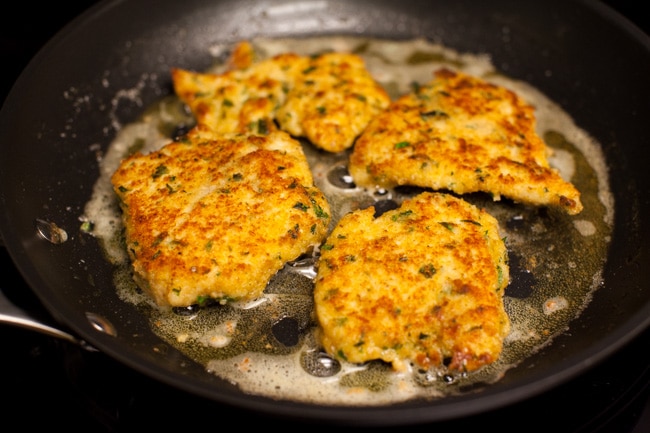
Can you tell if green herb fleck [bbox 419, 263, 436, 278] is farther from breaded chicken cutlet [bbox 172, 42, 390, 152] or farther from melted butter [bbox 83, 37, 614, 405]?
breaded chicken cutlet [bbox 172, 42, 390, 152]

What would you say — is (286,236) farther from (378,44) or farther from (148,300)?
(378,44)

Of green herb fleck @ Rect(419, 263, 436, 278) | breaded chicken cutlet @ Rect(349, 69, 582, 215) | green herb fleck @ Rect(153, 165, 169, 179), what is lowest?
green herb fleck @ Rect(419, 263, 436, 278)

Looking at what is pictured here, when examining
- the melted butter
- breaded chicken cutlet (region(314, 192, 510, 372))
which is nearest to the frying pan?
the melted butter

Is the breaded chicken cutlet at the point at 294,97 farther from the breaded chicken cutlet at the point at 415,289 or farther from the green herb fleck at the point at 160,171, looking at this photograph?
the breaded chicken cutlet at the point at 415,289

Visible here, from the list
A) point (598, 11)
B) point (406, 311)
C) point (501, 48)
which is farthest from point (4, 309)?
point (598, 11)

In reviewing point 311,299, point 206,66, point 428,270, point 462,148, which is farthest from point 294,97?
point 428,270

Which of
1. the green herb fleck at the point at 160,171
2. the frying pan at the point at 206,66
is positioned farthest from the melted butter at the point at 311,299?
the green herb fleck at the point at 160,171

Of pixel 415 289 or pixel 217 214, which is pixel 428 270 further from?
pixel 217 214
